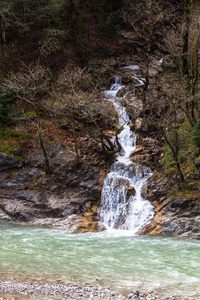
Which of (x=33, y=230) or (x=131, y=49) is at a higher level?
(x=131, y=49)

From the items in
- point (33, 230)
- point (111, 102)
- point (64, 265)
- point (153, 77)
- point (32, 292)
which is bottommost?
point (33, 230)

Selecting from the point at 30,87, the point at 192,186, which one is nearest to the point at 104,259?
the point at 192,186

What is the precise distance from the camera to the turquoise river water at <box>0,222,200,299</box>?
22.4 ft

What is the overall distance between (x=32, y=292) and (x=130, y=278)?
99.0 inches

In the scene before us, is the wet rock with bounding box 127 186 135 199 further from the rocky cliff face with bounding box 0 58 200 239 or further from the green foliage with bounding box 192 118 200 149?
the green foliage with bounding box 192 118 200 149

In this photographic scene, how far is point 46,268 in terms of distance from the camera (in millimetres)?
7727

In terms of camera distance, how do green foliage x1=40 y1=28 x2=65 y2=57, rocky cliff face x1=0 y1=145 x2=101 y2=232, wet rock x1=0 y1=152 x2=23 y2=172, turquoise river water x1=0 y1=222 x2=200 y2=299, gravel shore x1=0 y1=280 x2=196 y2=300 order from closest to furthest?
gravel shore x1=0 y1=280 x2=196 y2=300, turquoise river water x1=0 y1=222 x2=200 y2=299, rocky cliff face x1=0 y1=145 x2=101 y2=232, wet rock x1=0 y1=152 x2=23 y2=172, green foliage x1=40 y1=28 x2=65 y2=57

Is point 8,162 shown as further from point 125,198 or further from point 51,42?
point 51,42

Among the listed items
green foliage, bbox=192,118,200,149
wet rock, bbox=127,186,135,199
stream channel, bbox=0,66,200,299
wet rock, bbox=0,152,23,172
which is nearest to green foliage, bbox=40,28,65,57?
wet rock, bbox=0,152,23,172

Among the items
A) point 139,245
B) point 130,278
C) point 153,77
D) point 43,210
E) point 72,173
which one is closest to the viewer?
point 130,278

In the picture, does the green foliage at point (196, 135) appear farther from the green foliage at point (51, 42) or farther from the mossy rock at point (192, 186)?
the green foliage at point (51, 42)

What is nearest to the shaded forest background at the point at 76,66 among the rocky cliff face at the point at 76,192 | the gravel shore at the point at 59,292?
the rocky cliff face at the point at 76,192

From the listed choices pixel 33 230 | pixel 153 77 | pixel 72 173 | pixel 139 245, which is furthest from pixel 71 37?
pixel 139 245

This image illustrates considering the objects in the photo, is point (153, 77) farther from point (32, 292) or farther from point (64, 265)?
point (32, 292)
